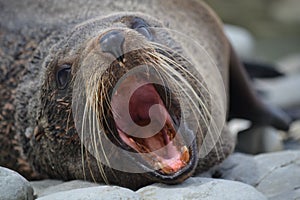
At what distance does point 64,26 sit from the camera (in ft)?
12.7

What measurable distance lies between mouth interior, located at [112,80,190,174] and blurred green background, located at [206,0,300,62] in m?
8.51

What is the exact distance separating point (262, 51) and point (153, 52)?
8.55 m

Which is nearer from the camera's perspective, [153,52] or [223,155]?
[153,52]

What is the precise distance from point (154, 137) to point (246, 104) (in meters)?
2.12

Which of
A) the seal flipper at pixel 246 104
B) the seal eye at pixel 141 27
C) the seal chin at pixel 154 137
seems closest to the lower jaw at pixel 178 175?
the seal chin at pixel 154 137

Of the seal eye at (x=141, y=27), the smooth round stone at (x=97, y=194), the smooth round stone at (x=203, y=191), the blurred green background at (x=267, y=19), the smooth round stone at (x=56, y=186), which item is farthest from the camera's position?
the blurred green background at (x=267, y=19)

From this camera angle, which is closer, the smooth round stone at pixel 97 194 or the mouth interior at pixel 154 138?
the smooth round stone at pixel 97 194

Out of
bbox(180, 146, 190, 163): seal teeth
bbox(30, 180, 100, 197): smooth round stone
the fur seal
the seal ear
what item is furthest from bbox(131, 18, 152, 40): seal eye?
the seal ear

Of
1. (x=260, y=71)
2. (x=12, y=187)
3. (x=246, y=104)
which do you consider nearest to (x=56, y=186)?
(x=12, y=187)

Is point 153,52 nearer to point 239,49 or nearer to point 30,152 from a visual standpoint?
point 30,152

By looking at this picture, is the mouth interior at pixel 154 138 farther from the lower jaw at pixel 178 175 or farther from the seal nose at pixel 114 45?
the seal nose at pixel 114 45

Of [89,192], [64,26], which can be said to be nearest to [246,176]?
[89,192]

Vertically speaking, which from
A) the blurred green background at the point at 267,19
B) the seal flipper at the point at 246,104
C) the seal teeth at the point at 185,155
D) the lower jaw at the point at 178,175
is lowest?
the blurred green background at the point at 267,19

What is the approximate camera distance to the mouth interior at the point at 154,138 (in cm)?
296
